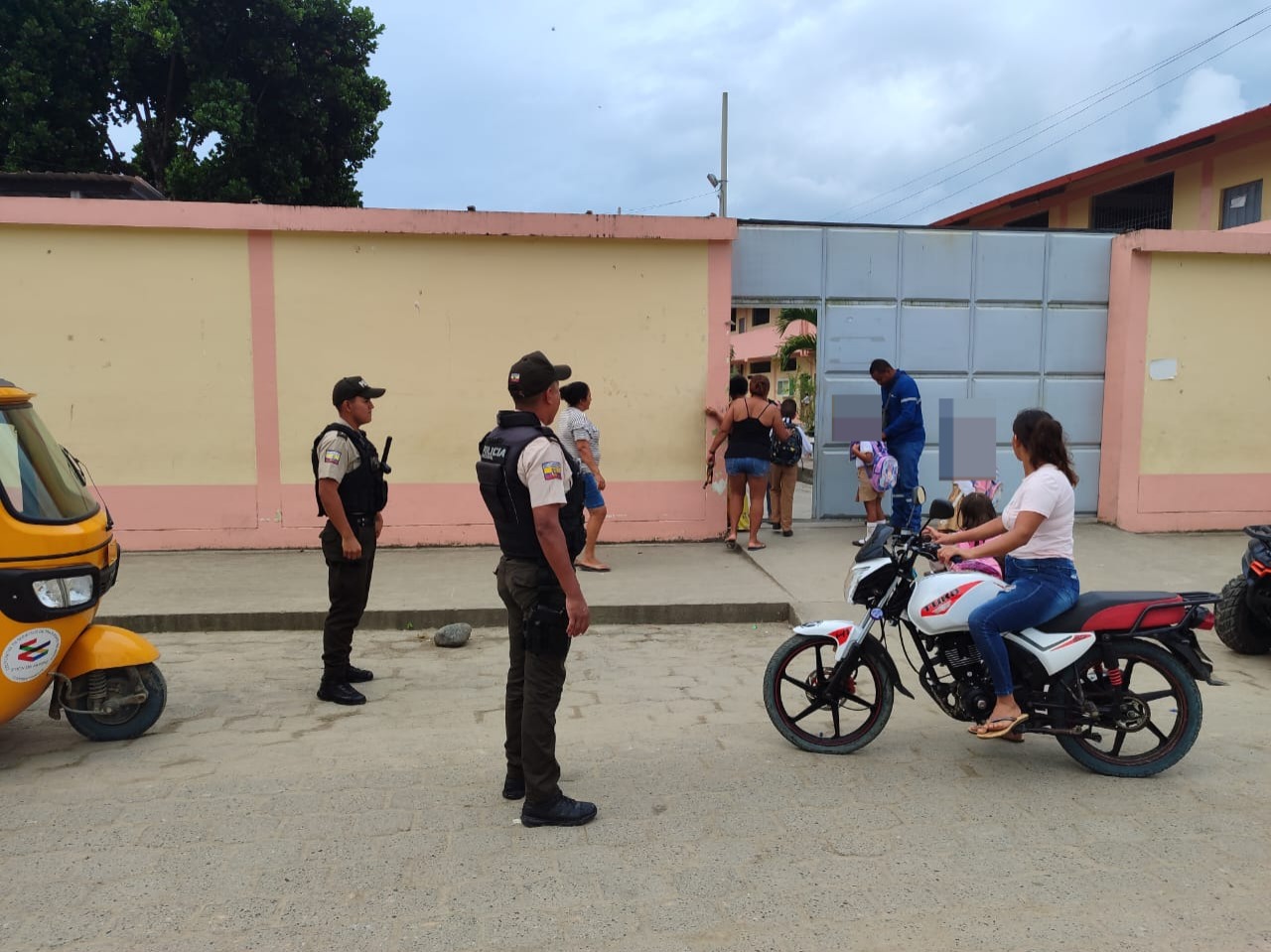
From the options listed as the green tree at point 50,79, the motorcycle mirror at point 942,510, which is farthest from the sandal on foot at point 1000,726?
the green tree at point 50,79

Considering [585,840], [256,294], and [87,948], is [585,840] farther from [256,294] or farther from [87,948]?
[256,294]

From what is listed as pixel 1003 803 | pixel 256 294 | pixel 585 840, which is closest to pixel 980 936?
pixel 1003 803

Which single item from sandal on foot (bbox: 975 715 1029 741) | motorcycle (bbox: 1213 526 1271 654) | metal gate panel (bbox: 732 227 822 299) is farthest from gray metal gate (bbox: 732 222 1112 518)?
sandal on foot (bbox: 975 715 1029 741)

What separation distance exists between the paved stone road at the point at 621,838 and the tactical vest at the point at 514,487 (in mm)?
1133

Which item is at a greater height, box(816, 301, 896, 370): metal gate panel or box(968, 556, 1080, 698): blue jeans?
box(816, 301, 896, 370): metal gate panel

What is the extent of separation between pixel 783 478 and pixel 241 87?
48.0 feet

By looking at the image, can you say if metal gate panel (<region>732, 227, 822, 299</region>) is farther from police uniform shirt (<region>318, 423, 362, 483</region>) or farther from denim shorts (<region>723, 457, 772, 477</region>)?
police uniform shirt (<region>318, 423, 362, 483</region>)

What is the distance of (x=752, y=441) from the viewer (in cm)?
888

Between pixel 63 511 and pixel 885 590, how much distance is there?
388 cm

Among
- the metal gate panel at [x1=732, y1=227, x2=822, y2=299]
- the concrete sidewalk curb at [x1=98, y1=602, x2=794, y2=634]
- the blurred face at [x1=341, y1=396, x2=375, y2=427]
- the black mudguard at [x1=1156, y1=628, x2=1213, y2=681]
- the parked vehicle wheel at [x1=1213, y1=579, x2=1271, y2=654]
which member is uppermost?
the metal gate panel at [x1=732, y1=227, x2=822, y2=299]

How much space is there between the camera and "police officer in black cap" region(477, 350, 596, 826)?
3.41 meters

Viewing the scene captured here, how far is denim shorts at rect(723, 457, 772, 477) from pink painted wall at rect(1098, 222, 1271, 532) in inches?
163

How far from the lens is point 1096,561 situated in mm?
8594

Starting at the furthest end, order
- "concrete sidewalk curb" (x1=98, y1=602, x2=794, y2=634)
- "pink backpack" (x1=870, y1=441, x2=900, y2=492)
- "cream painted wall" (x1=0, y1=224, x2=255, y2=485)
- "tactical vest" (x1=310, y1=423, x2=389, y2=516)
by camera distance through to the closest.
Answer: "pink backpack" (x1=870, y1=441, x2=900, y2=492)
"cream painted wall" (x1=0, y1=224, x2=255, y2=485)
"concrete sidewalk curb" (x1=98, y1=602, x2=794, y2=634)
"tactical vest" (x1=310, y1=423, x2=389, y2=516)
